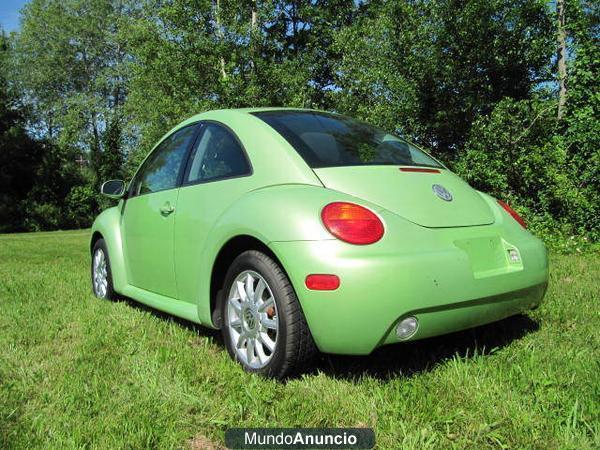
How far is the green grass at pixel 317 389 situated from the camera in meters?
2.19

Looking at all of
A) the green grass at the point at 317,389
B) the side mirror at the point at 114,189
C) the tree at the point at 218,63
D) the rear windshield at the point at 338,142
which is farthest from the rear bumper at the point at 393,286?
the tree at the point at 218,63

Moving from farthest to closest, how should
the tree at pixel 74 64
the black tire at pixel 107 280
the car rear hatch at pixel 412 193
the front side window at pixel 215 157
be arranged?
1. the tree at pixel 74 64
2. the black tire at pixel 107 280
3. the front side window at pixel 215 157
4. the car rear hatch at pixel 412 193

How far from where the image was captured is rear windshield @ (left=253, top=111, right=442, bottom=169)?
3.07 meters

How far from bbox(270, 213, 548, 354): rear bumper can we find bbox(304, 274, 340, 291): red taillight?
0.02m

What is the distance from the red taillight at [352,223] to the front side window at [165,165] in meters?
1.58

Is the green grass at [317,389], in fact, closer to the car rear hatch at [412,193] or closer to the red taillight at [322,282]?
the red taillight at [322,282]

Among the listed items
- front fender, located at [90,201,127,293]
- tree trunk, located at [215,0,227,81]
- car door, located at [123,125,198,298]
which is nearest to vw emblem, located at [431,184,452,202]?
car door, located at [123,125,198,298]

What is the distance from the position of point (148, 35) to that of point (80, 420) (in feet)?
88.0

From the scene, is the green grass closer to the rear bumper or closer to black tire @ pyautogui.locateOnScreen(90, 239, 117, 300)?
the rear bumper

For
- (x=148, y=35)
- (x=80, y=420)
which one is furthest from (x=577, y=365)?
(x=148, y=35)

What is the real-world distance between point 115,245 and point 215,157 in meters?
1.62

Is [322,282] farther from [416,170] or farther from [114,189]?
[114,189]

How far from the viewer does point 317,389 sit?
2.63 metres

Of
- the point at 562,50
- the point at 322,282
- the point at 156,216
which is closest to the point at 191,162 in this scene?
the point at 156,216
